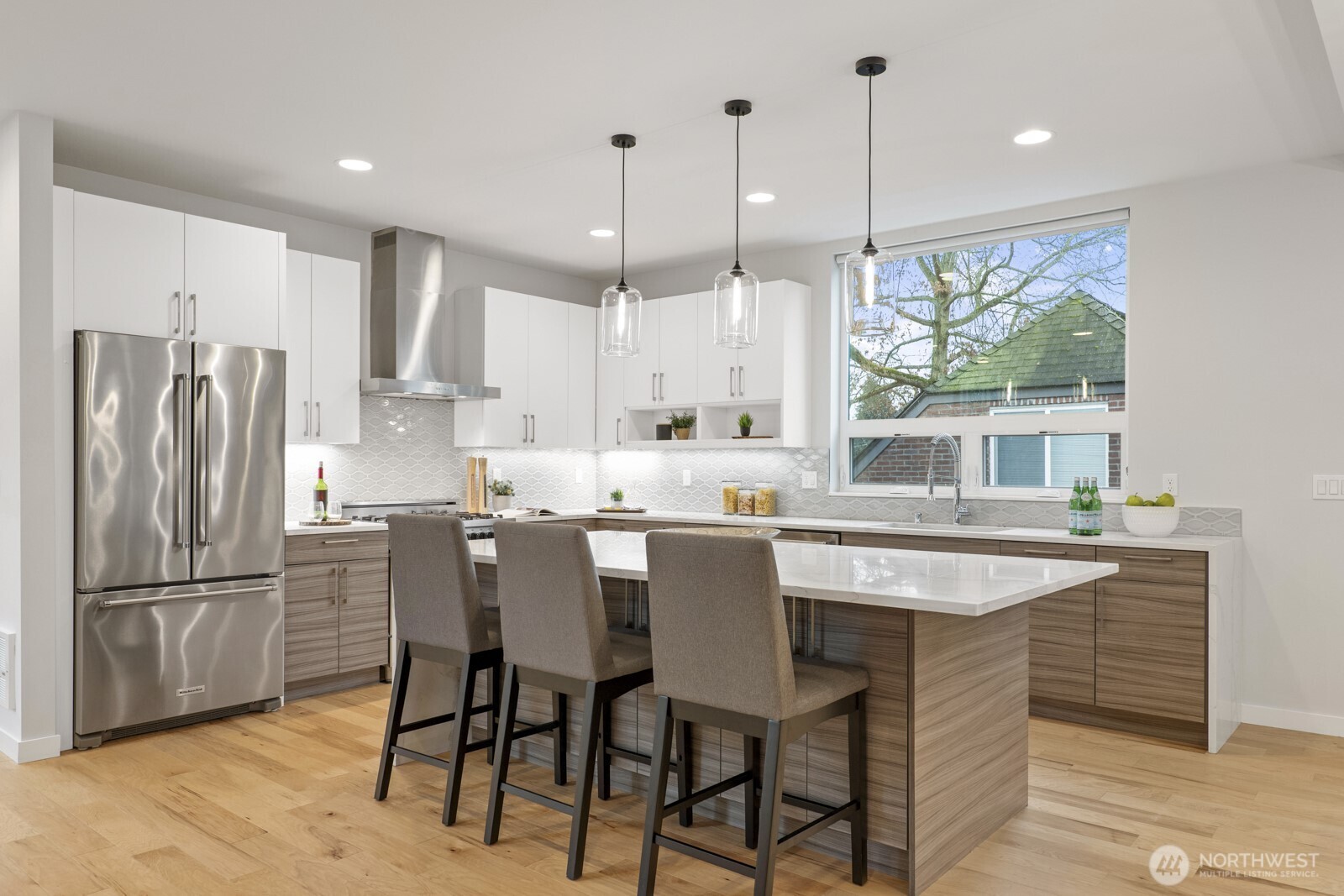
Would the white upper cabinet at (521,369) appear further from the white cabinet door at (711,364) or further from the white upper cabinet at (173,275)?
the white upper cabinet at (173,275)

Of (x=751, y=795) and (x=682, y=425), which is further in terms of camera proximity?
(x=682, y=425)

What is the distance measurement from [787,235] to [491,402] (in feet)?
6.83

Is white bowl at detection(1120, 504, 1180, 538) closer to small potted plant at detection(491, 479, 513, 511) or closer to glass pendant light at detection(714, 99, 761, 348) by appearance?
glass pendant light at detection(714, 99, 761, 348)

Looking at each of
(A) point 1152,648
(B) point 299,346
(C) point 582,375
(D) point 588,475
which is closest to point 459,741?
(B) point 299,346

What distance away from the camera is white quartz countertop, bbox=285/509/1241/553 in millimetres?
3988

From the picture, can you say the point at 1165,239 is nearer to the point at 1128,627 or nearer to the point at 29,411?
the point at 1128,627

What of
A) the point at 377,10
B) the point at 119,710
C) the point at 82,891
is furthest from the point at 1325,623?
the point at 119,710

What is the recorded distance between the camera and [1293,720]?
409cm

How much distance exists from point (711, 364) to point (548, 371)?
111 cm

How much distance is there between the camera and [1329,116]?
3562 millimetres

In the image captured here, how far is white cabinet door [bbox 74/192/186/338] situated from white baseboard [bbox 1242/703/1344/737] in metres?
5.12

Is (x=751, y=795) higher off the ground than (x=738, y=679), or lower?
lower

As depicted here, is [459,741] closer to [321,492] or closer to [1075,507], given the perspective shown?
[321,492]

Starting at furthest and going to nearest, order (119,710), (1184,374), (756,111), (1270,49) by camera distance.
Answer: (1184,374)
(119,710)
(756,111)
(1270,49)
